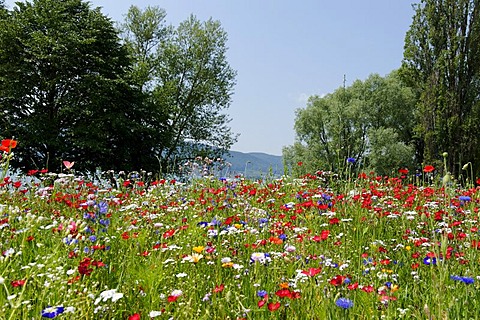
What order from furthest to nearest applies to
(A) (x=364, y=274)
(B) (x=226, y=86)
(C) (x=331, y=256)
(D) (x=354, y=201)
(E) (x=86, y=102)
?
(B) (x=226, y=86), (E) (x=86, y=102), (D) (x=354, y=201), (C) (x=331, y=256), (A) (x=364, y=274)

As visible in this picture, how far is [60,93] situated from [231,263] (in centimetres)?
2000

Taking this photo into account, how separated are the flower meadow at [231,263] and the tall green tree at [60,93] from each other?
47.0ft

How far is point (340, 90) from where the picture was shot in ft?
96.7

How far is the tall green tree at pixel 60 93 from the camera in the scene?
1800cm

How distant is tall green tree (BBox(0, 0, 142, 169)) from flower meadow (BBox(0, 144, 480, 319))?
47.0ft

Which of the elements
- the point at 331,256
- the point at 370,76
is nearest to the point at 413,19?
the point at 370,76

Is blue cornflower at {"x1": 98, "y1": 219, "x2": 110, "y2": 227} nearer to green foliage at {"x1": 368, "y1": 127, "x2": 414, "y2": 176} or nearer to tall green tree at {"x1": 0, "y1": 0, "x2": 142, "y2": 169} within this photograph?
tall green tree at {"x1": 0, "y1": 0, "x2": 142, "y2": 169}

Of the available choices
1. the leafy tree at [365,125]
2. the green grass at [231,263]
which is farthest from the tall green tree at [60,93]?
the green grass at [231,263]

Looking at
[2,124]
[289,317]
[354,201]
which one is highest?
[2,124]

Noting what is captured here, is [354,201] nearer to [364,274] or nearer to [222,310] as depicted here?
[364,274]

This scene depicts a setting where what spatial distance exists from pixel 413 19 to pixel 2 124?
2090 cm

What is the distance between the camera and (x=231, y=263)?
2258mm

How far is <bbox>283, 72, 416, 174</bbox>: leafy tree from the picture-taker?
2494cm

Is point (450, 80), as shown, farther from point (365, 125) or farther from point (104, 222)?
point (104, 222)
